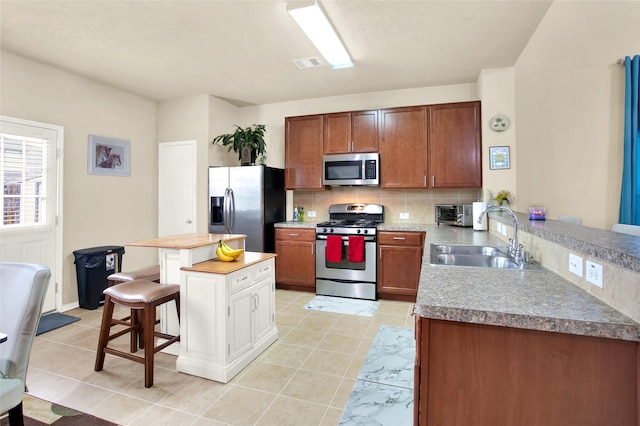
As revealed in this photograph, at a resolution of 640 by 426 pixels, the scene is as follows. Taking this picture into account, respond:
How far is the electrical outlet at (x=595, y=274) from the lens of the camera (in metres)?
1.13

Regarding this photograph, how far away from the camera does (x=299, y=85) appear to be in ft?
13.8

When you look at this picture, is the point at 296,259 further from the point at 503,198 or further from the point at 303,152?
the point at 503,198

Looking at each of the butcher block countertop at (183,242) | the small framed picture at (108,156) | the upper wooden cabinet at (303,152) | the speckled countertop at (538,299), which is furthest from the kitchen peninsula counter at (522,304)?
the small framed picture at (108,156)

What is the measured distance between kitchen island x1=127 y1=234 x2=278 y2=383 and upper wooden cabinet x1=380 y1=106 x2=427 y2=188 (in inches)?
91.5

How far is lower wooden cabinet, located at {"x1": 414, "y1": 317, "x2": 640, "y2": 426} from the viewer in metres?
0.94

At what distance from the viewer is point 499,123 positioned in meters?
3.72

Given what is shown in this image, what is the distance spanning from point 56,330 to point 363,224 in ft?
11.4

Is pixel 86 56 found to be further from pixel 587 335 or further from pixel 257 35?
pixel 587 335

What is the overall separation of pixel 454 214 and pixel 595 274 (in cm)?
284

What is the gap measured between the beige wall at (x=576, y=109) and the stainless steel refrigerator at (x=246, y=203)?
3101 millimetres

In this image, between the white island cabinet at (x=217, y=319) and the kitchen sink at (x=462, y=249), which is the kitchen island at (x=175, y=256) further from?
A: the kitchen sink at (x=462, y=249)

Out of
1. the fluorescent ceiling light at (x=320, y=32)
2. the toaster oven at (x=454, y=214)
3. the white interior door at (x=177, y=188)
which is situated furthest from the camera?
the white interior door at (x=177, y=188)

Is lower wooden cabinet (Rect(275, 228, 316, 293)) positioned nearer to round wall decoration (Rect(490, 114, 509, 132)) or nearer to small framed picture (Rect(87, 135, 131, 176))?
small framed picture (Rect(87, 135, 131, 176))

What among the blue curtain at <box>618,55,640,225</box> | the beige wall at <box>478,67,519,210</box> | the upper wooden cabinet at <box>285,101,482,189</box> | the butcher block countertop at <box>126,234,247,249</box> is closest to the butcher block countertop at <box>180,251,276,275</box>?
the butcher block countertop at <box>126,234,247,249</box>
